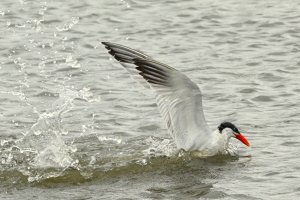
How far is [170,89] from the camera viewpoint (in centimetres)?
1130

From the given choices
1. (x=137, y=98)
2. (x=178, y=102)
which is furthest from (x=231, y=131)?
(x=137, y=98)

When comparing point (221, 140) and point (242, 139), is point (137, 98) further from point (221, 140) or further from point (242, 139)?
point (242, 139)

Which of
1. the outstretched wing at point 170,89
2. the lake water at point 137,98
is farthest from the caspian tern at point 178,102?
the lake water at point 137,98

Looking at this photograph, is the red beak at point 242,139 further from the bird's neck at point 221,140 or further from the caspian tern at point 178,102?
the bird's neck at point 221,140

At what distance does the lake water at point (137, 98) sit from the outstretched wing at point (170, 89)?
1.77 feet

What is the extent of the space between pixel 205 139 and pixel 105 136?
1560 millimetres

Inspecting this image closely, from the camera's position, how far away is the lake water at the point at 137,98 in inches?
430

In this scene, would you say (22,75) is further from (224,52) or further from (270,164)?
(270,164)

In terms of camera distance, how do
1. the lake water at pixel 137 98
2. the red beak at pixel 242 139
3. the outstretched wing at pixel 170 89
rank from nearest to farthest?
the lake water at pixel 137 98 < the outstretched wing at pixel 170 89 < the red beak at pixel 242 139

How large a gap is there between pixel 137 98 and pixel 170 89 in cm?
299

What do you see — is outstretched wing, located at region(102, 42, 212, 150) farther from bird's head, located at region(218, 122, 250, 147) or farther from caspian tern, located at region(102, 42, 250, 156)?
bird's head, located at region(218, 122, 250, 147)

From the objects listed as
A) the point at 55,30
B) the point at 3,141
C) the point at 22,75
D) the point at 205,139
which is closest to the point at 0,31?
the point at 55,30

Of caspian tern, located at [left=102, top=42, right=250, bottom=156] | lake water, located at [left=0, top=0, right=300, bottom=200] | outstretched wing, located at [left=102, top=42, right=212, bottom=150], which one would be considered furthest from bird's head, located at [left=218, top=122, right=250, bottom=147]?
outstretched wing, located at [left=102, top=42, right=212, bottom=150]

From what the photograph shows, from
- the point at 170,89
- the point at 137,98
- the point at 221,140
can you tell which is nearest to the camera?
the point at 170,89
